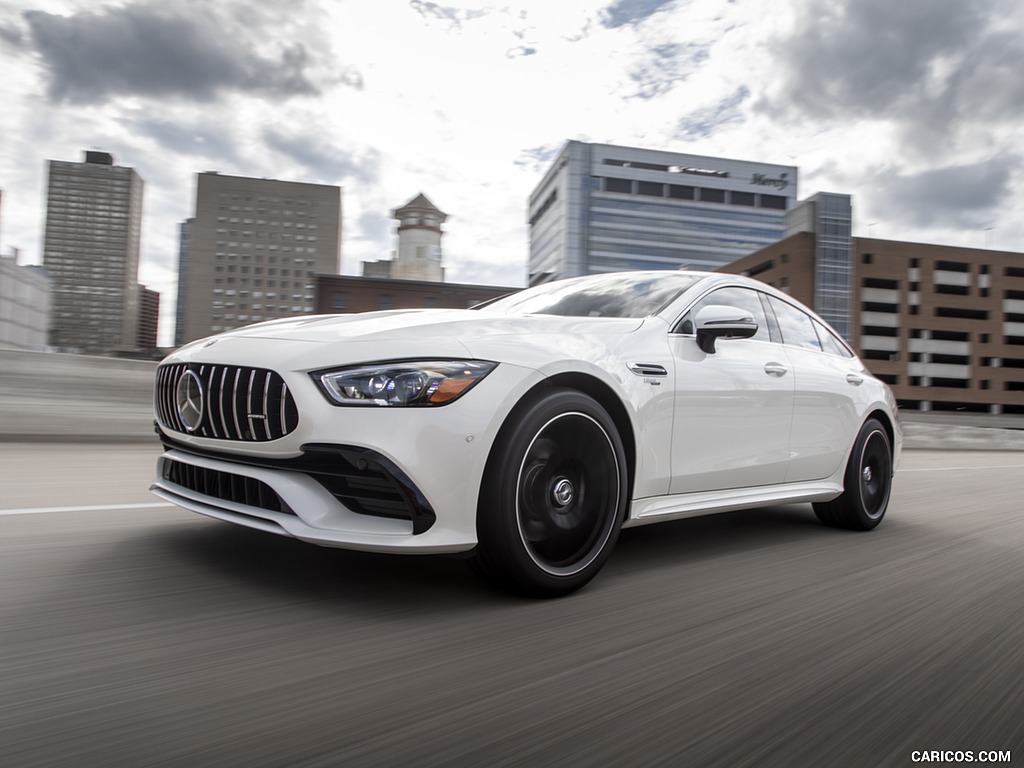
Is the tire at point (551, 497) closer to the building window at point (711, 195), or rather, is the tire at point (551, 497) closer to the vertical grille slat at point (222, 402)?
the vertical grille slat at point (222, 402)

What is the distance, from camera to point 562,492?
279cm

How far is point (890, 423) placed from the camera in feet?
16.6

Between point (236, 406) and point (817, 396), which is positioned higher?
point (817, 396)

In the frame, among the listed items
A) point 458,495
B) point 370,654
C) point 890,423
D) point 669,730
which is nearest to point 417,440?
point 458,495

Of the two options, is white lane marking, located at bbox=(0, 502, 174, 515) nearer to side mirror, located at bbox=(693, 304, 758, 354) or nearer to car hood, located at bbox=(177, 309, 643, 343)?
car hood, located at bbox=(177, 309, 643, 343)

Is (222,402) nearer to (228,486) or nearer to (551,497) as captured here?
(228,486)

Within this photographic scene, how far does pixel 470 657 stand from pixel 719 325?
191 cm

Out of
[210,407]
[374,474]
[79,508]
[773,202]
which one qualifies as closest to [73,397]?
[79,508]

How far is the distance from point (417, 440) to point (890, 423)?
12.8ft

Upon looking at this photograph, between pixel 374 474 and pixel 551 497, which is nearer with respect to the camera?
pixel 374 474

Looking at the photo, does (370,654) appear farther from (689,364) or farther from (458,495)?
(689,364)

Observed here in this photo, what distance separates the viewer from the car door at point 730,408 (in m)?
3.31

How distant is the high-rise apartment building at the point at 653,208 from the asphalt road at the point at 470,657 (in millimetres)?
112874

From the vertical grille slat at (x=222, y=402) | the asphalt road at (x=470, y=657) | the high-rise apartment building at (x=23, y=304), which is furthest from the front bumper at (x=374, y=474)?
the high-rise apartment building at (x=23, y=304)
